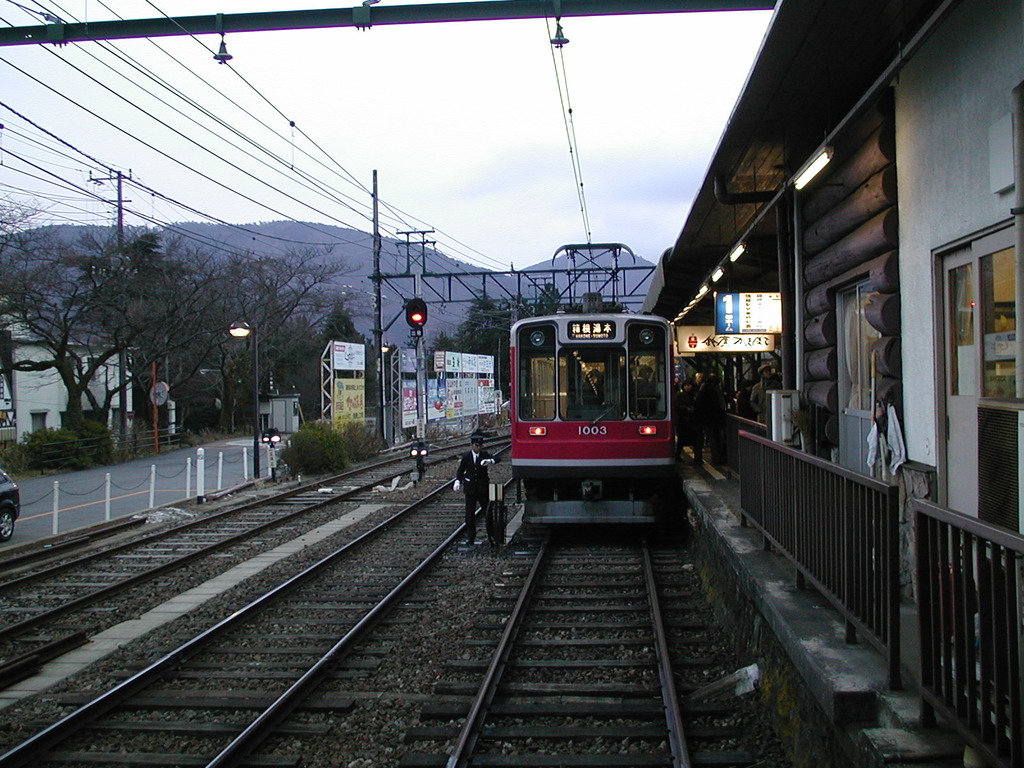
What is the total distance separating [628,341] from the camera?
11344mm

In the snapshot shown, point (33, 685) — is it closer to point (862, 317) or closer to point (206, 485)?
point (862, 317)

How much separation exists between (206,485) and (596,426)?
12817mm

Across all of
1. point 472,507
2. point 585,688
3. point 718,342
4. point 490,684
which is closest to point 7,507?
point 472,507

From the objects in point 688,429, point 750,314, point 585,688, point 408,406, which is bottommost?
point 585,688

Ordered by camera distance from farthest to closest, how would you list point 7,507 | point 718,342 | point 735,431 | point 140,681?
point 718,342, point 7,507, point 735,431, point 140,681

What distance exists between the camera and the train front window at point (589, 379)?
11.3 metres

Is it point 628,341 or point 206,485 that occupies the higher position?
point 628,341

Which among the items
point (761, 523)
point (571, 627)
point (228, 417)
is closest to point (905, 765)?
point (761, 523)

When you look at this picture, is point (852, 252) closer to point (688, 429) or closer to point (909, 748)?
point (909, 748)

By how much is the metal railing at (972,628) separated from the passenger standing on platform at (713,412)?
36.7 feet

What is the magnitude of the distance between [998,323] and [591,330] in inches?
272

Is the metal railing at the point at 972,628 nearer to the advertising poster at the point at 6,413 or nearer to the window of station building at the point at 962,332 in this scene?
the window of station building at the point at 962,332

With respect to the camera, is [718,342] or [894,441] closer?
[894,441]

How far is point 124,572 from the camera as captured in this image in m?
10.7
